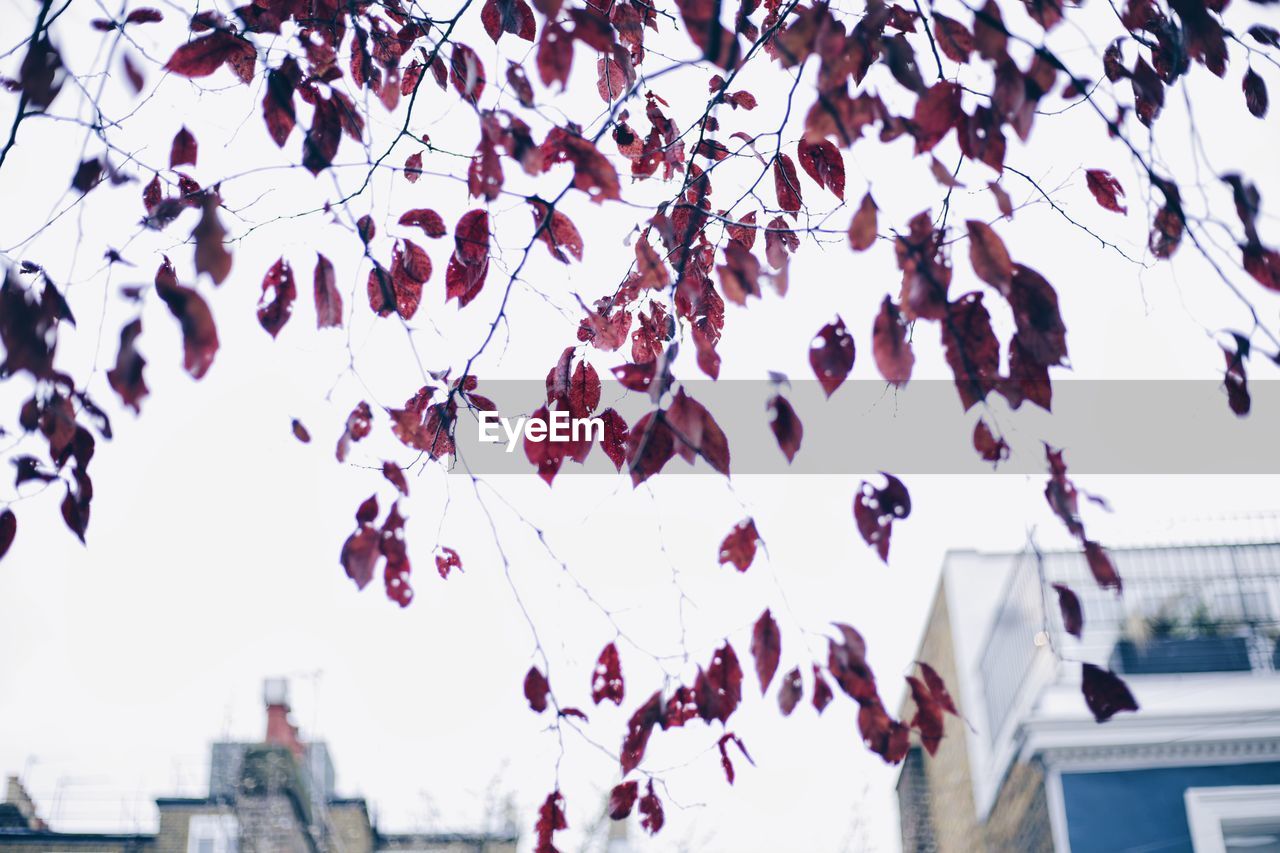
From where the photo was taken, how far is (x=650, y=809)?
279 centimetres

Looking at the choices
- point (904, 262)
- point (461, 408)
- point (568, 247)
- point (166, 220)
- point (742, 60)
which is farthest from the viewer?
point (461, 408)

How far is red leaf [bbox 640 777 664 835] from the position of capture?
2.79 meters

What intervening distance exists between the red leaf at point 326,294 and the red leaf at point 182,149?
1.82ft

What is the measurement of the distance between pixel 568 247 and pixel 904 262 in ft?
2.41

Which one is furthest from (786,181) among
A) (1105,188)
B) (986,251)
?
(986,251)

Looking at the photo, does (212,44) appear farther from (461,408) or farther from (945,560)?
(945,560)

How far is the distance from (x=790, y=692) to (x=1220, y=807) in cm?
873

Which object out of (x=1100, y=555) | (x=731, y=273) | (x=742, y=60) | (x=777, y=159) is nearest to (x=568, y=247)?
(x=731, y=273)

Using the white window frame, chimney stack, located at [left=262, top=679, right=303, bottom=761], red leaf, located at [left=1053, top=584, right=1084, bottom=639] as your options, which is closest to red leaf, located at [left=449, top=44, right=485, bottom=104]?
red leaf, located at [left=1053, top=584, right=1084, bottom=639]

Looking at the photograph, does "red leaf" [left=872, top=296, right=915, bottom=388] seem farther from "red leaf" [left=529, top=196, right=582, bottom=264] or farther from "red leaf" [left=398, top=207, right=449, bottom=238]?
"red leaf" [left=398, top=207, right=449, bottom=238]

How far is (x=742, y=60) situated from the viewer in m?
2.72

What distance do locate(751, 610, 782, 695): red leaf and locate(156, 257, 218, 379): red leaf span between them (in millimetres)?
1060

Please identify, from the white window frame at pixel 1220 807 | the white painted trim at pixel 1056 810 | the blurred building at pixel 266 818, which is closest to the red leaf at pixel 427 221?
the white painted trim at pixel 1056 810

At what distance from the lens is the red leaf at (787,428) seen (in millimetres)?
1993
